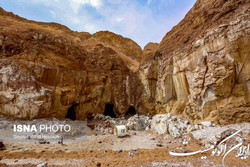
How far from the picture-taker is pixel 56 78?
14.4 m

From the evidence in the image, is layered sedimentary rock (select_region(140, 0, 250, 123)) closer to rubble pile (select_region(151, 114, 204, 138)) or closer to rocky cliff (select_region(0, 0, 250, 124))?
rocky cliff (select_region(0, 0, 250, 124))

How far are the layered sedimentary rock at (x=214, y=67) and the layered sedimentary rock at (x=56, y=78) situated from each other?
7871 millimetres

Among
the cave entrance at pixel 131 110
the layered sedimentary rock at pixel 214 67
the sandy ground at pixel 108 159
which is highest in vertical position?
the layered sedimentary rock at pixel 214 67

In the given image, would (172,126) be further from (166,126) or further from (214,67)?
(214,67)

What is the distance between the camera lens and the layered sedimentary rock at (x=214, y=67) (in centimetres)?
859

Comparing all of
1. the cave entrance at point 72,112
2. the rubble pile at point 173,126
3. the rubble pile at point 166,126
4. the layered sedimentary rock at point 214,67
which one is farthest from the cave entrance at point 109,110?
the rubble pile at point 173,126

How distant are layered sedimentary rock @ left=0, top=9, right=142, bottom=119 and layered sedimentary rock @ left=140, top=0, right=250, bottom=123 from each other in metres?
7.87

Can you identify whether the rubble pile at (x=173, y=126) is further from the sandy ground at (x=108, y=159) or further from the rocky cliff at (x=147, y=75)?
the sandy ground at (x=108, y=159)

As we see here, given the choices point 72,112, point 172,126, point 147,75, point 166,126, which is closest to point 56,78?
point 72,112

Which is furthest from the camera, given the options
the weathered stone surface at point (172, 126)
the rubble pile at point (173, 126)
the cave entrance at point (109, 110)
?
the cave entrance at point (109, 110)

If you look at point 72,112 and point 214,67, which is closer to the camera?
point 214,67

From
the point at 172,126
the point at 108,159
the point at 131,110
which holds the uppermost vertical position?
the point at 131,110

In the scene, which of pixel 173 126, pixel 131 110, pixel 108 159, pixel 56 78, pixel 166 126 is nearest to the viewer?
pixel 108 159

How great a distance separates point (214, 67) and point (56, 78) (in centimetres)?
1483
